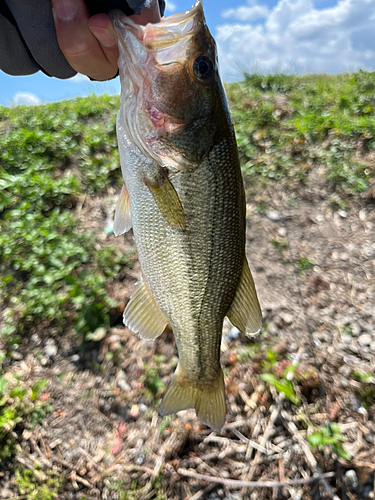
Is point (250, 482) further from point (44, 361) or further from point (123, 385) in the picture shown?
point (44, 361)

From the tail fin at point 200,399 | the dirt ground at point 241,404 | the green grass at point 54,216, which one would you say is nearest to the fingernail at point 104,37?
the tail fin at point 200,399

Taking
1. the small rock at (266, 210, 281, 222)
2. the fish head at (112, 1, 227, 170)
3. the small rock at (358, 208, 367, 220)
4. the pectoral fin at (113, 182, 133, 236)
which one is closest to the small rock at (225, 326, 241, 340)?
the small rock at (266, 210, 281, 222)

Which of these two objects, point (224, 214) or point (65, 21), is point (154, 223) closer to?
point (224, 214)

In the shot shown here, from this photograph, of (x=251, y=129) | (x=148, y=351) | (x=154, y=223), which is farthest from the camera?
(x=251, y=129)

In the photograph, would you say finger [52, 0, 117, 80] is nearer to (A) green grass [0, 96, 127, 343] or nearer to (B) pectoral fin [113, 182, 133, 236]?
(B) pectoral fin [113, 182, 133, 236]

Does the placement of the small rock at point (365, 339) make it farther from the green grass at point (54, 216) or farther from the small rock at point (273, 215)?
the green grass at point (54, 216)

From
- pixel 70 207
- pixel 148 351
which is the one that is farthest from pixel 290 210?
pixel 70 207
